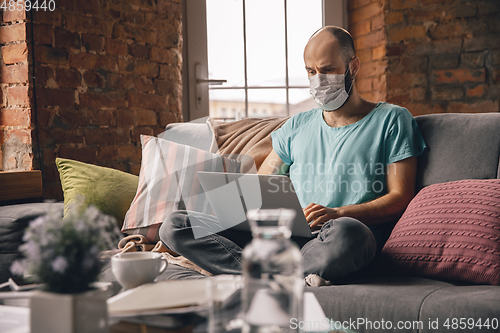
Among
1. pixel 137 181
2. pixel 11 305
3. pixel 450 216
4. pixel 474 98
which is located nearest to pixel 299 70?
pixel 474 98

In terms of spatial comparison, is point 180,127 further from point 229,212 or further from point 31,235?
point 31,235

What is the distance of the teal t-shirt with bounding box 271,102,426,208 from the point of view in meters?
1.45

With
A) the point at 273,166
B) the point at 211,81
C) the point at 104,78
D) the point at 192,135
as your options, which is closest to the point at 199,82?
the point at 211,81

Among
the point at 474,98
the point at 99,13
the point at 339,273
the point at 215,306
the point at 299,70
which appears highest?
the point at 99,13

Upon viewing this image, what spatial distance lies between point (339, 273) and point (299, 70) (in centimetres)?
191

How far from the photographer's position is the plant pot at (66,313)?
0.56m

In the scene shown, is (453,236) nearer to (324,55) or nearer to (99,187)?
(324,55)

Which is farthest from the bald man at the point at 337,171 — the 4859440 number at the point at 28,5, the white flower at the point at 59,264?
the 4859440 number at the point at 28,5

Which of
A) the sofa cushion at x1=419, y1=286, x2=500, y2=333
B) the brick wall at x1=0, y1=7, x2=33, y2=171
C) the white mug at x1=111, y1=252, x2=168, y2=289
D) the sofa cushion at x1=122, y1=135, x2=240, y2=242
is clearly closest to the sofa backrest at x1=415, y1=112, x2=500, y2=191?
the sofa cushion at x1=419, y1=286, x2=500, y2=333

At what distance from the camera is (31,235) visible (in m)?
0.59

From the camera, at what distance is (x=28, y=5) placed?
192cm

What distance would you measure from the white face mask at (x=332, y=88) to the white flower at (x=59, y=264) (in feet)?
4.03

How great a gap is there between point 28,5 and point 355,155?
151 centimetres

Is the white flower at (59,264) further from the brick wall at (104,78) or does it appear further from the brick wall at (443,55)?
the brick wall at (443,55)
